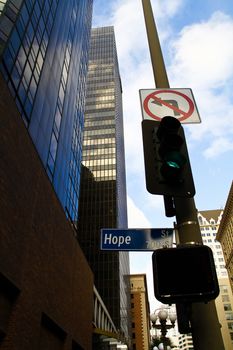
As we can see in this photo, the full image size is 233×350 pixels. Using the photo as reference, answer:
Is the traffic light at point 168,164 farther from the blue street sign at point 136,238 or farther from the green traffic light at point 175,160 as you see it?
the blue street sign at point 136,238

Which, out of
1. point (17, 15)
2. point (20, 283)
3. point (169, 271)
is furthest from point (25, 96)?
point (169, 271)

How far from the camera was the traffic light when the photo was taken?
343 centimetres

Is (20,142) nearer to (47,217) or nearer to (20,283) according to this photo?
(47,217)

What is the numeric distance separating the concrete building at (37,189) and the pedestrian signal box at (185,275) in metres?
10.9

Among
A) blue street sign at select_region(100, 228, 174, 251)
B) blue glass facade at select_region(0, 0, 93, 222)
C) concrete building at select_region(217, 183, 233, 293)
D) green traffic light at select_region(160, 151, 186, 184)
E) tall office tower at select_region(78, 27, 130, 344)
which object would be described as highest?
tall office tower at select_region(78, 27, 130, 344)

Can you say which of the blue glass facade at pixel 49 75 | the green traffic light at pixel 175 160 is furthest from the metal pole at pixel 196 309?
the blue glass facade at pixel 49 75

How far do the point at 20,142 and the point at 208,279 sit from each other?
14.0m

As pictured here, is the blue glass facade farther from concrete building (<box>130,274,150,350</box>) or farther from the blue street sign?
concrete building (<box>130,274,150,350</box>)

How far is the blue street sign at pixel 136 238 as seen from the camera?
4.91 meters

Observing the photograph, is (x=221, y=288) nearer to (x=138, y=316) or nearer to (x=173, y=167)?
(x=138, y=316)

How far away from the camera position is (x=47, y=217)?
60.7 ft

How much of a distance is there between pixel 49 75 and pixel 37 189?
1260cm

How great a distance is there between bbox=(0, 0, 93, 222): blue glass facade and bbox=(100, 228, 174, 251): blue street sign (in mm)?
14748

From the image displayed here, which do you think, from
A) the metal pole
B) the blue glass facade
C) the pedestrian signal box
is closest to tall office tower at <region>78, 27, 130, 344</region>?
the blue glass facade
